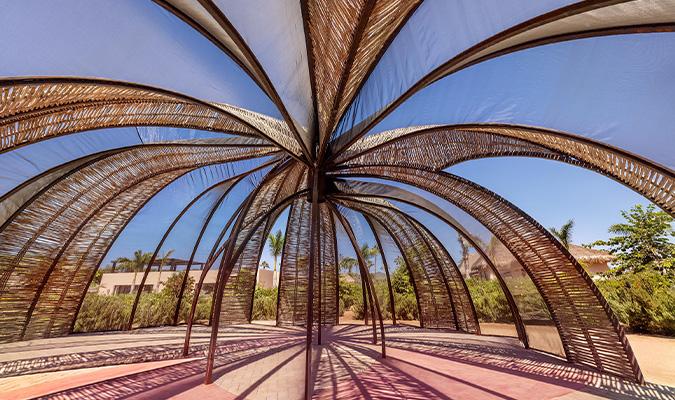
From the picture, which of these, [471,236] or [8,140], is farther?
[471,236]

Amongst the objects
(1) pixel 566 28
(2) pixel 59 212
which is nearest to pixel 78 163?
(2) pixel 59 212

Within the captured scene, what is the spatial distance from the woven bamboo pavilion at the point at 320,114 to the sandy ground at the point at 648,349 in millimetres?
474

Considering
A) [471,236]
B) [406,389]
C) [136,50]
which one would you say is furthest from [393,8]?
[471,236]

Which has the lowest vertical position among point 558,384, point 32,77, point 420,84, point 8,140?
point 558,384

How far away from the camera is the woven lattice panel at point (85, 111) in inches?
171

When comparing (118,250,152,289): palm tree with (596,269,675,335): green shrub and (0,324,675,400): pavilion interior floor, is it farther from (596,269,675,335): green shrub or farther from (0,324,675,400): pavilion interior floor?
(596,269,675,335): green shrub

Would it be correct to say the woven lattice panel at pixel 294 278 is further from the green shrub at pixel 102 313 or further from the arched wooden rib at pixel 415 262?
the green shrub at pixel 102 313

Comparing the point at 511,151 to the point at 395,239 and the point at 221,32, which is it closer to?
the point at 221,32

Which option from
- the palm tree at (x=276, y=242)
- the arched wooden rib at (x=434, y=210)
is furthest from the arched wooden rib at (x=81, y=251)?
the palm tree at (x=276, y=242)

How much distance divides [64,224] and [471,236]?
1467cm

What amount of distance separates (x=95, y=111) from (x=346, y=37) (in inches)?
226

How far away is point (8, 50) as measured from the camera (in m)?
3.67

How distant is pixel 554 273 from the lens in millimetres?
7766

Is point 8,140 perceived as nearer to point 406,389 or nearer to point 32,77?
point 32,77
